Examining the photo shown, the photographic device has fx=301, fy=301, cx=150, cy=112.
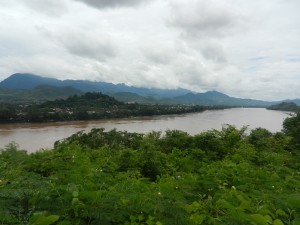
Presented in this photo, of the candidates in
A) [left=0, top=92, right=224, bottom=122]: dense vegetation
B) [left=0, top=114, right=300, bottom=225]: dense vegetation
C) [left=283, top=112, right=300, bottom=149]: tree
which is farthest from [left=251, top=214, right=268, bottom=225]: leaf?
[left=0, top=92, right=224, bottom=122]: dense vegetation

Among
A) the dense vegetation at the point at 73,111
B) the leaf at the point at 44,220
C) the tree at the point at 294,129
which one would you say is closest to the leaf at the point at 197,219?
the leaf at the point at 44,220

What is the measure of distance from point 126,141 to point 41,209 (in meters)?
13.0

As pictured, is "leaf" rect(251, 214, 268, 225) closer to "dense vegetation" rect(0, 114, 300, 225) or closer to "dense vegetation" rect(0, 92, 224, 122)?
"dense vegetation" rect(0, 114, 300, 225)

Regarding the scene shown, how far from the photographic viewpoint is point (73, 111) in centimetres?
5019

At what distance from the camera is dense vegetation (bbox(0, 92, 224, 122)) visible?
41366 mm

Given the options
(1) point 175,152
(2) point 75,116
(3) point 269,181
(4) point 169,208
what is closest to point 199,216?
(4) point 169,208

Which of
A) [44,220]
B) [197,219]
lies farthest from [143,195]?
[44,220]

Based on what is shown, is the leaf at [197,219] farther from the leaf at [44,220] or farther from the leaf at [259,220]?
the leaf at [44,220]

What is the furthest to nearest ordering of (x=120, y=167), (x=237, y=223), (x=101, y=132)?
1. (x=101, y=132)
2. (x=120, y=167)
3. (x=237, y=223)

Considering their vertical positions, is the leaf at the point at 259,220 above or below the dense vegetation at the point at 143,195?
above

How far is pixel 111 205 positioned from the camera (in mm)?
2689

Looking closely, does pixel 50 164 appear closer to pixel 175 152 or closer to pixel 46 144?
pixel 175 152

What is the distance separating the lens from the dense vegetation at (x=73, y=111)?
136 feet

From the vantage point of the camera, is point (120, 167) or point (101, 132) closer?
point (120, 167)
